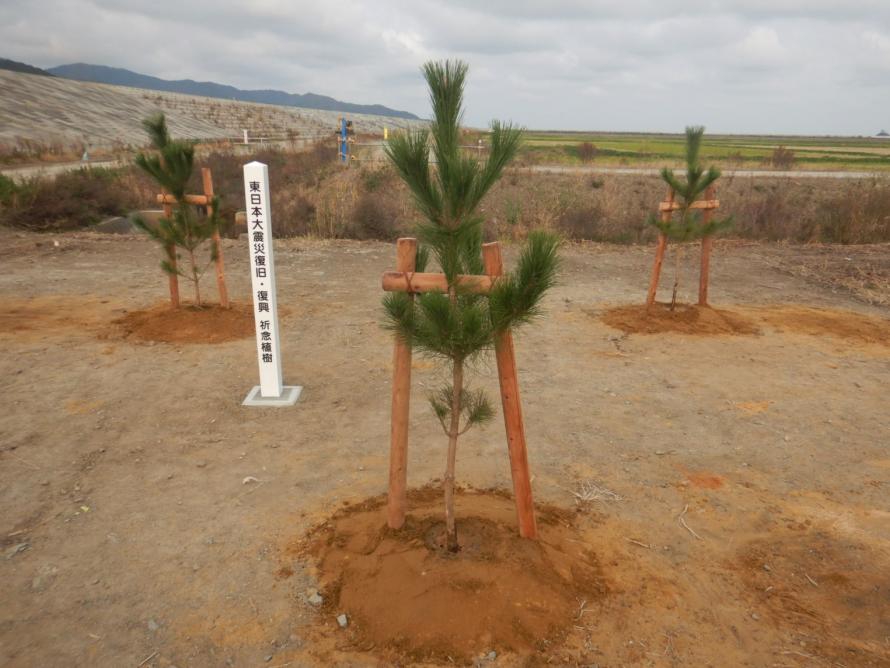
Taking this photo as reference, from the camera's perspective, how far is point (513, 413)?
3.06 meters

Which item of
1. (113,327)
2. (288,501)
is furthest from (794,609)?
(113,327)

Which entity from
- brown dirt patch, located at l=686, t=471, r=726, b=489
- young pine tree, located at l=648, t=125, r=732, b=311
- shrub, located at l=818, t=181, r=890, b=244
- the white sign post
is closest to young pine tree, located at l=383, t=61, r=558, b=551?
brown dirt patch, located at l=686, t=471, r=726, b=489

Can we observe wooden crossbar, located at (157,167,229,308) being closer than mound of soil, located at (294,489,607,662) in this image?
No

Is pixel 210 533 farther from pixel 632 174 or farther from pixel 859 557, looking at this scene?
pixel 632 174

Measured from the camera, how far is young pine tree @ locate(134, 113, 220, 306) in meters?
6.99

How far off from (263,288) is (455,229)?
325 cm

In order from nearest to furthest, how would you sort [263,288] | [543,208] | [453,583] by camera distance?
1. [453,583]
2. [263,288]
3. [543,208]

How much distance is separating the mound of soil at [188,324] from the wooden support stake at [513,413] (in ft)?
16.4

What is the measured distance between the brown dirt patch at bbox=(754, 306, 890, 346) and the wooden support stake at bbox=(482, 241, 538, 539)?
6059mm

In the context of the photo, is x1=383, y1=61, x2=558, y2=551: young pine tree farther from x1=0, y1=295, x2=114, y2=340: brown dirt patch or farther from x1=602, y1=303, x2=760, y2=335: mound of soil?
x1=0, y1=295, x2=114, y2=340: brown dirt patch

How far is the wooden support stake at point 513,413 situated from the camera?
2.80 metres

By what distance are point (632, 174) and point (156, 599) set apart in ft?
81.6

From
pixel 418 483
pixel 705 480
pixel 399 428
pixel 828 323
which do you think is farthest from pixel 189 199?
pixel 828 323

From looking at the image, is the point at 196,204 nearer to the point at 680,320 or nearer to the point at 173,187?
the point at 173,187
